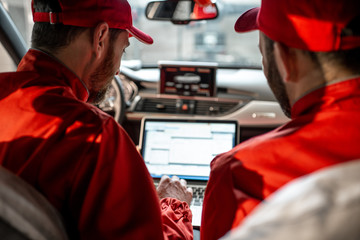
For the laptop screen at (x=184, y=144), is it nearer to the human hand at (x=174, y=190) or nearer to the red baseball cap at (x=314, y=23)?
the human hand at (x=174, y=190)

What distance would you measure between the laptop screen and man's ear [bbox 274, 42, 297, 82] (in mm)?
1106

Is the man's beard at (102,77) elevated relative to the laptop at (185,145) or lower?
elevated

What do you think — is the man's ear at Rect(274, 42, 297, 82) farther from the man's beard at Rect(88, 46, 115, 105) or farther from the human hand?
the human hand

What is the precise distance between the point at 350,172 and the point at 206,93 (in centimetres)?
229

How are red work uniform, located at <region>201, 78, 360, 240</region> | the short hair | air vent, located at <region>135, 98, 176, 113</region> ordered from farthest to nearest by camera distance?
1. air vent, located at <region>135, 98, 176, 113</region>
2. the short hair
3. red work uniform, located at <region>201, 78, 360, 240</region>

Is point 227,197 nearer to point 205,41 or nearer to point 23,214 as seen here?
point 23,214

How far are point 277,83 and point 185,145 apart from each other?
1097mm

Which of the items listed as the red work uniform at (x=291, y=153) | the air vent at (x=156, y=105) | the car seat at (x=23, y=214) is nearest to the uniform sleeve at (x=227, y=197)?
the red work uniform at (x=291, y=153)

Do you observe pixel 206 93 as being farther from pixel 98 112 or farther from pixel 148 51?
pixel 148 51

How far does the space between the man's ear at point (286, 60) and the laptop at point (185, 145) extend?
1.11 metres

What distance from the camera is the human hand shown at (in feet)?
5.60

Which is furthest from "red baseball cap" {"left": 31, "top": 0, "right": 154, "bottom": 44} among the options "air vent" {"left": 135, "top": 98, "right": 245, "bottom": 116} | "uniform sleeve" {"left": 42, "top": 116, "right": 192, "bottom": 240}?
"air vent" {"left": 135, "top": 98, "right": 245, "bottom": 116}

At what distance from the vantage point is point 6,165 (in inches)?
43.8

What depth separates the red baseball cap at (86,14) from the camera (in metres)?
1.28
